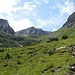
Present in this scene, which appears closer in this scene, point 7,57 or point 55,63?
point 55,63

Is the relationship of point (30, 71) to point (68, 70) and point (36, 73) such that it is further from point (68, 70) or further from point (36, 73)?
point (68, 70)

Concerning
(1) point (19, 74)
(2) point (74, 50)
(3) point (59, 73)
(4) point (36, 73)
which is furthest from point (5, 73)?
(2) point (74, 50)

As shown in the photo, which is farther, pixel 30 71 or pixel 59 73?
pixel 30 71

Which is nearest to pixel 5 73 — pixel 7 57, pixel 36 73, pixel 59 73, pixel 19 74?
pixel 19 74

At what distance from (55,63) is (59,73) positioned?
1046cm

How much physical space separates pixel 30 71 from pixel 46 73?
19.0 ft

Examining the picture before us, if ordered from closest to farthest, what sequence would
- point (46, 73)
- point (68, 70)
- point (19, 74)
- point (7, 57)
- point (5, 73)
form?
point (68, 70) < point (46, 73) < point (19, 74) < point (5, 73) < point (7, 57)

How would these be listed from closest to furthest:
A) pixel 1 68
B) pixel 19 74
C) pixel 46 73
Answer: pixel 46 73
pixel 19 74
pixel 1 68

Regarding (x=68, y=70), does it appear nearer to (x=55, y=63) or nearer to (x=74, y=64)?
(x=74, y=64)

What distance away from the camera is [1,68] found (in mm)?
65250

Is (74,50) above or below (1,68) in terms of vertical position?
above

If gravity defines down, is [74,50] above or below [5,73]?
above

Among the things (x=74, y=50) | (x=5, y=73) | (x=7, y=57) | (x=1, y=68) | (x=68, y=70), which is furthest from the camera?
(x=7, y=57)

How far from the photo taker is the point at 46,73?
47469 millimetres
